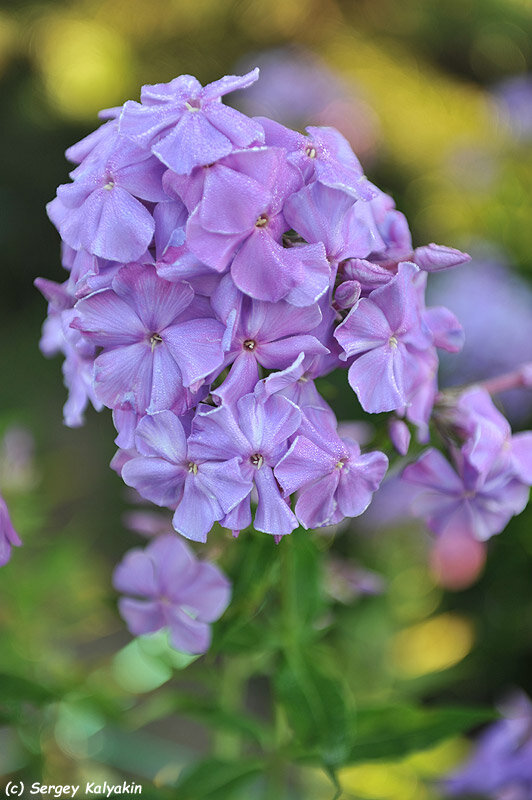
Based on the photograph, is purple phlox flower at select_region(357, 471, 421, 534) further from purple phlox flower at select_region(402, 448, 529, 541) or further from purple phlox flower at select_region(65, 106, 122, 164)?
purple phlox flower at select_region(65, 106, 122, 164)

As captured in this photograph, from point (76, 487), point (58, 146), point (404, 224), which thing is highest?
point (404, 224)

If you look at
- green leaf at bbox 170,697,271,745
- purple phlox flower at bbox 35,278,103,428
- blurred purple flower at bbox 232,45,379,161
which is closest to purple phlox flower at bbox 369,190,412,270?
purple phlox flower at bbox 35,278,103,428

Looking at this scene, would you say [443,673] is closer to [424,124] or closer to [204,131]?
[204,131]

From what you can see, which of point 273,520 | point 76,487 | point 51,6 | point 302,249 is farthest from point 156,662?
point 51,6

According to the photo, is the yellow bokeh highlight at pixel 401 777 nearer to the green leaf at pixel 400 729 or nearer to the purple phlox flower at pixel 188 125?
the green leaf at pixel 400 729

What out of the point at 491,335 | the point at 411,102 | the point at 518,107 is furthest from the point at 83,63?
the point at 491,335

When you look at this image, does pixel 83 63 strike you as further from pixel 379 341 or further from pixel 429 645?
pixel 379 341
